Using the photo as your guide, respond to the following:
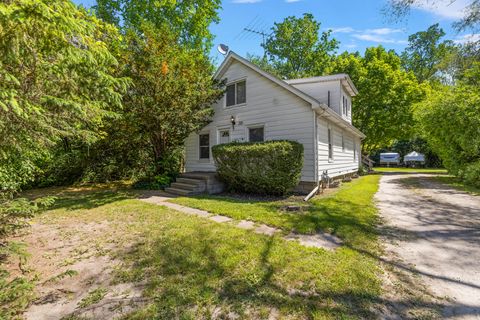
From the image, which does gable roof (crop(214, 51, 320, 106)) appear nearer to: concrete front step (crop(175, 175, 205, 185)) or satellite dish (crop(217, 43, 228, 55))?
satellite dish (crop(217, 43, 228, 55))

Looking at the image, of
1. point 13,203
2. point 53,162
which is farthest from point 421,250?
point 53,162

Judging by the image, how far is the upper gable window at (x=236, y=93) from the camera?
11.2 m

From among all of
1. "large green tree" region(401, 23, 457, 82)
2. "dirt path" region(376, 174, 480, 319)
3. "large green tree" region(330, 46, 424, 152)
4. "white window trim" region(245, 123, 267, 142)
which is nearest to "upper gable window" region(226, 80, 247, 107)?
"white window trim" region(245, 123, 267, 142)

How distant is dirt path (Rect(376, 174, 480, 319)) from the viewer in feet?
9.25

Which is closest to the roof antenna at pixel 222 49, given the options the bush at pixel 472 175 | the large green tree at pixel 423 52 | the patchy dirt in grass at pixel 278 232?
the patchy dirt in grass at pixel 278 232

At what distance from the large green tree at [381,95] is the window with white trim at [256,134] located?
15.3 metres

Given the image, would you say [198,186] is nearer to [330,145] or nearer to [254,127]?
[254,127]

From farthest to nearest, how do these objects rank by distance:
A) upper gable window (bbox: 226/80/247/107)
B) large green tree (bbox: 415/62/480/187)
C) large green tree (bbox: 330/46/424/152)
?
large green tree (bbox: 330/46/424/152) < large green tree (bbox: 415/62/480/187) < upper gable window (bbox: 226/80/247/107)

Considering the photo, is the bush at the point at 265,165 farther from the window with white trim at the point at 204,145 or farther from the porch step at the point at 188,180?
the window with white trim at the point at 204,145

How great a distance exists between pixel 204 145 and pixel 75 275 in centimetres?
968

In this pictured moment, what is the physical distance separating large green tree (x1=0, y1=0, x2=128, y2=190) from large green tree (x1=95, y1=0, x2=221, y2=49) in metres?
16.4

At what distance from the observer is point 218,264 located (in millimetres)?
3439

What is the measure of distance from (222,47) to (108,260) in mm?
13504

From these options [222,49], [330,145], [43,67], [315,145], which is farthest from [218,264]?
[222,49]
